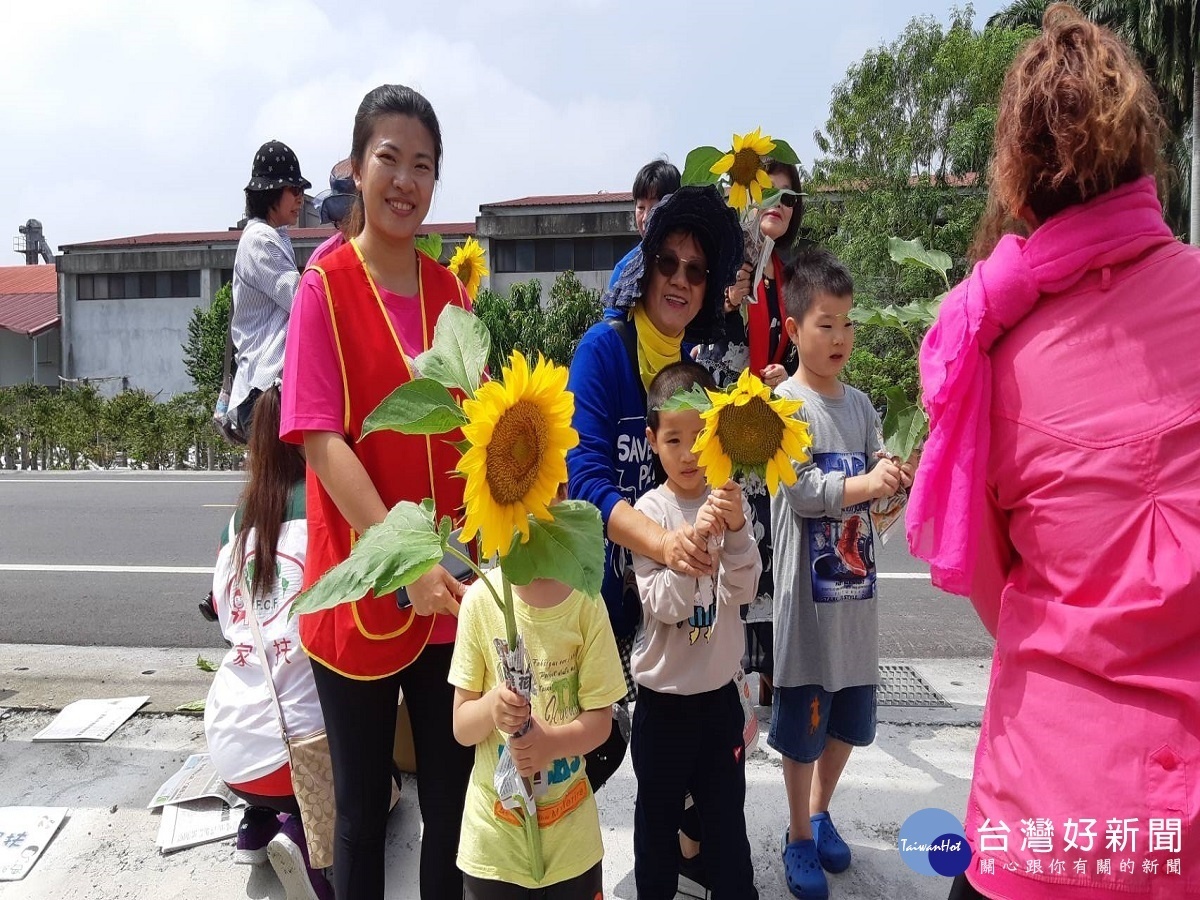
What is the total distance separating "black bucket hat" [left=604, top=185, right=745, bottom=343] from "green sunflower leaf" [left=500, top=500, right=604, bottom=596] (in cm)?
98

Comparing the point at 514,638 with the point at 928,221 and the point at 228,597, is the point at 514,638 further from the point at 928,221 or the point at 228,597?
the point at 928,221

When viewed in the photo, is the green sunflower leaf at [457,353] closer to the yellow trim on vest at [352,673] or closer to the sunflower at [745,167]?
the yellow trim on vest at [352,673]

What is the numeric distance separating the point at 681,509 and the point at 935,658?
116 inches

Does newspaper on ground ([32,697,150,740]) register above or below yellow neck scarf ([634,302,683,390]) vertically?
below

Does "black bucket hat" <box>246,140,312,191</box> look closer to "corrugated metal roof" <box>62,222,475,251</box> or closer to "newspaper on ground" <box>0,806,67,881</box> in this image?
"newspaper on ground" <box>0,806,67,881</box>

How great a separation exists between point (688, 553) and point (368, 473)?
70 cm

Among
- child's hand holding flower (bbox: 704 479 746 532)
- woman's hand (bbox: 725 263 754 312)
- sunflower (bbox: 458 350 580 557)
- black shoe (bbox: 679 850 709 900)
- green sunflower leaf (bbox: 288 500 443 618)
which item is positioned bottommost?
black shoe (bbox: 679 850 709 900)

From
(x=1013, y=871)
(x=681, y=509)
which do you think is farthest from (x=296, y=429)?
(x=1013, y=871)

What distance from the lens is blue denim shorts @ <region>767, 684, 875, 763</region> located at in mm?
2352

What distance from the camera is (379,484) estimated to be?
1853mm

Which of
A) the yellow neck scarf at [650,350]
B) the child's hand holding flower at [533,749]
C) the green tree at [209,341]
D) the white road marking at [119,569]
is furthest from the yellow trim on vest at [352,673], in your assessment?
the green tree at [209,341]

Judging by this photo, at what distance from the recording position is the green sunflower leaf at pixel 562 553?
51.8 inches

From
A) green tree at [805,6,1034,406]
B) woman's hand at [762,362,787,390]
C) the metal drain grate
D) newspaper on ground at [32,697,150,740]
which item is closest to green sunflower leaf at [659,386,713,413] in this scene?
woman's hand at [762,362,787,390]

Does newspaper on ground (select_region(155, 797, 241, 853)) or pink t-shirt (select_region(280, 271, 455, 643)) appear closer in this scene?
pink t-shirt (select_region(280, 271, 455, 643))
